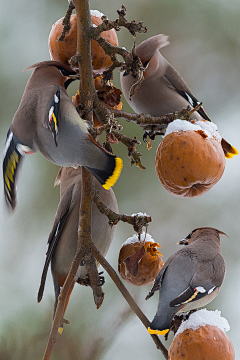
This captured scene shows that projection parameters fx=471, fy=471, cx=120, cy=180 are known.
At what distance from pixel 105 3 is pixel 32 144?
8.38 feet

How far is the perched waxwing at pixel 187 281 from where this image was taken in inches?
65.9

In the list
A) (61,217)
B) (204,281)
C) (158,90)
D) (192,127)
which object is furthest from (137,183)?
(192,127)

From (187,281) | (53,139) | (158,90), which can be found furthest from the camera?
(158,90)

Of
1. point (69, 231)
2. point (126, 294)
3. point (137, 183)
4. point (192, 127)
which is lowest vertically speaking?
point (137, 183)

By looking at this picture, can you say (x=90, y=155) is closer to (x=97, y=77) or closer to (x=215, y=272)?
(x=97, y=77)

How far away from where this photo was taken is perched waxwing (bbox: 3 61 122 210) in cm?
155

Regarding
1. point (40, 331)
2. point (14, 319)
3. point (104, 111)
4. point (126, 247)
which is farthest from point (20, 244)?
point (104, 111)

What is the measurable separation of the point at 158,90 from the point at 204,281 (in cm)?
109

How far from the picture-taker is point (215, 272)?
1.96 meters

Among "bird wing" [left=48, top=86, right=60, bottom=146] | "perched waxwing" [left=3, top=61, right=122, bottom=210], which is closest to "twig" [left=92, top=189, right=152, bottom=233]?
"perched waxwing" [left=3, top=61, right=122, bottom=210]

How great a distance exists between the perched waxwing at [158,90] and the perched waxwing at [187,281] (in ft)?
1.77

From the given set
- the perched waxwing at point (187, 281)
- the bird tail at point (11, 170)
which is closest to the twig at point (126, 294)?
the perched waxwing at point (187, 281)

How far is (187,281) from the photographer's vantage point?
72.7 inches

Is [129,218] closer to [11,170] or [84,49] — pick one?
[11,170]
